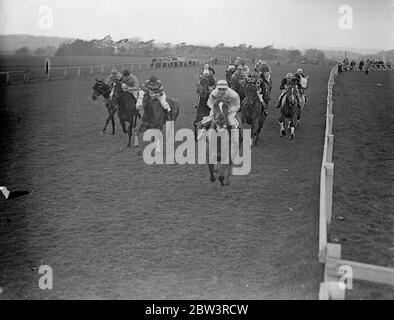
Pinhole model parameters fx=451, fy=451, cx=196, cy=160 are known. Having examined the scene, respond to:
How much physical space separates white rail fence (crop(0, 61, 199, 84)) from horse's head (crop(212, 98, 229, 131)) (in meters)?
18.6

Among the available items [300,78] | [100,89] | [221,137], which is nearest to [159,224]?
[221,137]

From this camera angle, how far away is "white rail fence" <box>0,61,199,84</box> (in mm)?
26881

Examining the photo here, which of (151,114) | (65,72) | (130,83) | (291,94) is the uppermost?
(65,72)

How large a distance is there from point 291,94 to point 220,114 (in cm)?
546

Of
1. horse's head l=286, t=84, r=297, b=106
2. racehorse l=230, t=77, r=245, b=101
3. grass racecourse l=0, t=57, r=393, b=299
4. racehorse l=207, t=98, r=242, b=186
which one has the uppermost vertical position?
racehorse l=230, t=77, r=245, b=101

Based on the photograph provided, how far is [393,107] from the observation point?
64.5 ft

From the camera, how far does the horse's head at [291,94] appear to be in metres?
14.2

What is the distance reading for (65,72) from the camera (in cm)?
3052

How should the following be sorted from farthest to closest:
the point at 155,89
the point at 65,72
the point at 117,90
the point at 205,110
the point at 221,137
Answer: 1. the point at 65,72
2. the point at 117,90
3. the point at 205,110
4. the point at 155,89
5. the point at 221,137

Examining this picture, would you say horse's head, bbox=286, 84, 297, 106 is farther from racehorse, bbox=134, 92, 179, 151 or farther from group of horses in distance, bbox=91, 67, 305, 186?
racehorse, bbox=134, 92, 179, 151

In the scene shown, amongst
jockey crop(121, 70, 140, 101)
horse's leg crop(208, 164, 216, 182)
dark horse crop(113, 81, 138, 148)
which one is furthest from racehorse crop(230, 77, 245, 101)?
horse's leg crop(208, 164, 216, 182)

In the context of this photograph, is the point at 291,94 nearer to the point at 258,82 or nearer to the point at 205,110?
the point at 258,82

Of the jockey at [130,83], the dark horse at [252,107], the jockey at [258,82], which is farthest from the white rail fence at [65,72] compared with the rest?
the dark horse at [252,107]
